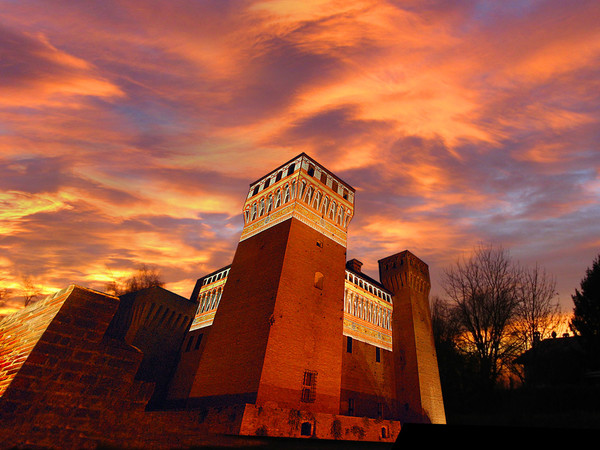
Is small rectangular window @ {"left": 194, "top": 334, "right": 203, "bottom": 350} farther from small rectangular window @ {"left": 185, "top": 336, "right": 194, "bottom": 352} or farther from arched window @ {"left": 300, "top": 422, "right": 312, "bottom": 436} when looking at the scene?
arched window @ {"left": 300, "top": 422, "right": 312, "bottom": 436}

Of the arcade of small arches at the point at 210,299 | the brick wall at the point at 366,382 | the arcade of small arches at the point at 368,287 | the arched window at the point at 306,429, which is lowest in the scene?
the arched window at the point at 306,429

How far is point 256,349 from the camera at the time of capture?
1614 cm

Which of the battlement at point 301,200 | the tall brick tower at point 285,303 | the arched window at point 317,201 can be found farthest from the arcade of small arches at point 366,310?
the arched window at point 317,201

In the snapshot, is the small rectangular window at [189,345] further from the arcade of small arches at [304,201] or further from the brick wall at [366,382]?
the brick wall at [366,382]

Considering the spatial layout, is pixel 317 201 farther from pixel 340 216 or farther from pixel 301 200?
pixel 340 216

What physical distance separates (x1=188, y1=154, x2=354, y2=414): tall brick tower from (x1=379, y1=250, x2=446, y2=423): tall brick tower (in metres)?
11.4

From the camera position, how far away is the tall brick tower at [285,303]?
16047 mm

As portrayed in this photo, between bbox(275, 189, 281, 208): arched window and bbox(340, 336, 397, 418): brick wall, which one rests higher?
bbox(275, 189, 281, 208): arched window

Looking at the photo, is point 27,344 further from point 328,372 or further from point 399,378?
point 399,378

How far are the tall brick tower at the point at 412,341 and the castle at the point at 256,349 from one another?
12cm

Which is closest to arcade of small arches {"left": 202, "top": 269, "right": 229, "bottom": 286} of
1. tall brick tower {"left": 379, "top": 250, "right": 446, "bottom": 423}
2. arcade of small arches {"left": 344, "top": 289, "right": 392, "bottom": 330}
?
arcade of small arches {"left": 344, "top": 289, "right": 392, "bottom": 330}

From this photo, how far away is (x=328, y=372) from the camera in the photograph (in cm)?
1802

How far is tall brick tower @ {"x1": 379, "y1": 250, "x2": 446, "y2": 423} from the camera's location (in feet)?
85.8

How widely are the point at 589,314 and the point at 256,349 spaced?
2975 centimetres
